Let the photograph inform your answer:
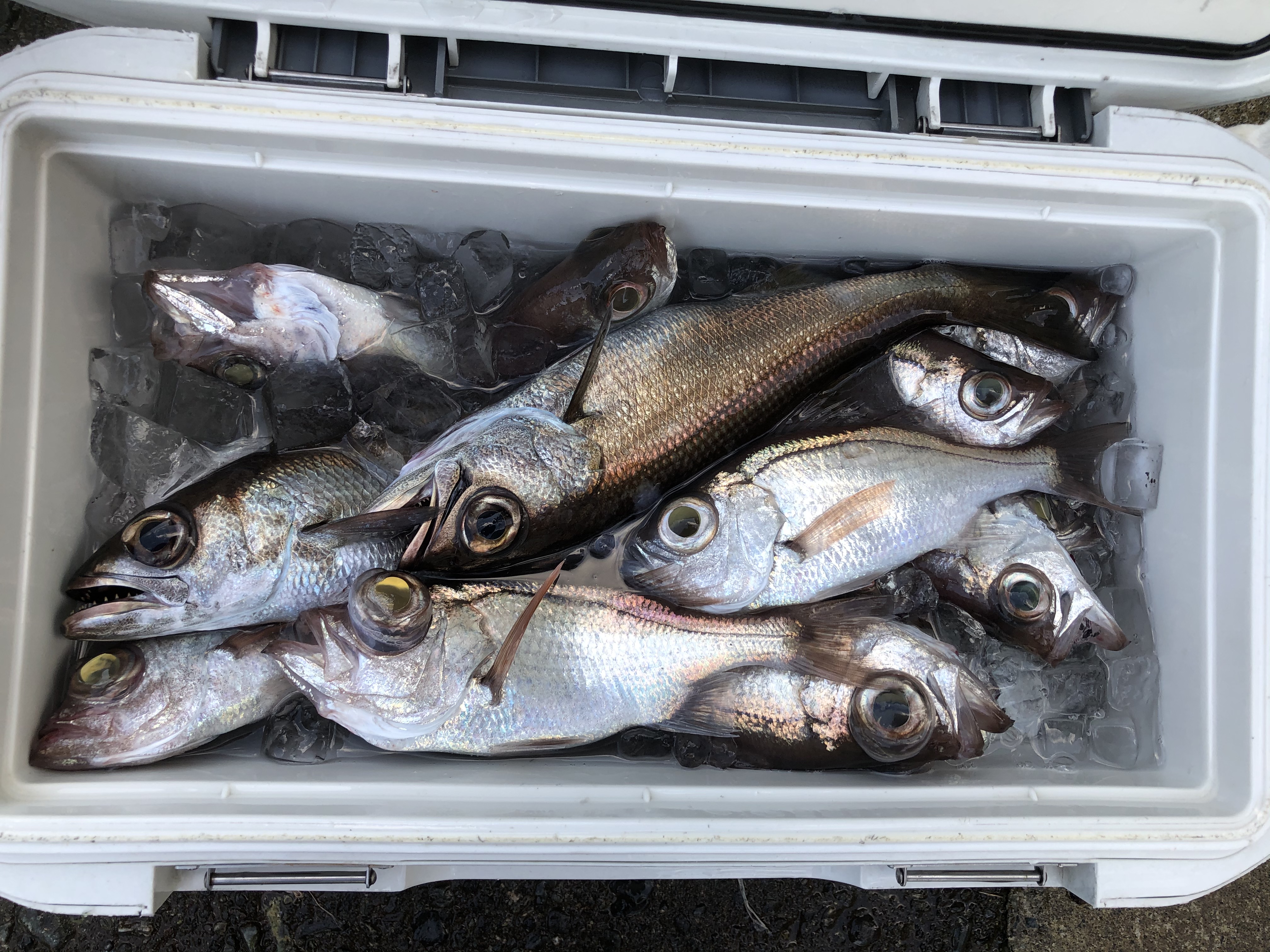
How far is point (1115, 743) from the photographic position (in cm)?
158

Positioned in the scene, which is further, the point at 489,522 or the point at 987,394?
the point at 987,394

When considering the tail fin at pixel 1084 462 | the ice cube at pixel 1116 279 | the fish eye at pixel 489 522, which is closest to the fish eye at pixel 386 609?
the fish eye at pixel 489 522

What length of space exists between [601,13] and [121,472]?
1.24 meters

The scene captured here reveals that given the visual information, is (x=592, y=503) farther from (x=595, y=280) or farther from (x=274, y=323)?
(x=274, y=323)

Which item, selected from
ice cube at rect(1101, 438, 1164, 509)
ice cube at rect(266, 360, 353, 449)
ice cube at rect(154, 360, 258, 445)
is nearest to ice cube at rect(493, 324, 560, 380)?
ice cube at rect(266, 360, 353, 449)

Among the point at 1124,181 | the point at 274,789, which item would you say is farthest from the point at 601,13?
the point at 274,789

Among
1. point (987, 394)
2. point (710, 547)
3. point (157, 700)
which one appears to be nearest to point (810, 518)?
point (710, 547)

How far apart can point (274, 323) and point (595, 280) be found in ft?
2.03

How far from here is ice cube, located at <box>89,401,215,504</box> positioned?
138 centimetres

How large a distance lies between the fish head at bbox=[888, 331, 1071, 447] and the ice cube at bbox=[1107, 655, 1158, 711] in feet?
1.82

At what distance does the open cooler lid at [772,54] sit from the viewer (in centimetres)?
123

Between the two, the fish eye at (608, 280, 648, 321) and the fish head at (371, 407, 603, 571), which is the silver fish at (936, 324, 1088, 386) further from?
the fish head at (371, 407, 603, 571)

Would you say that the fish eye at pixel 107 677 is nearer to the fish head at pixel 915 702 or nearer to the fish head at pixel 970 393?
the fish head at pixel 915 702

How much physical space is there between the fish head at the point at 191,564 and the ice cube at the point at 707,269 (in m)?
0.92
